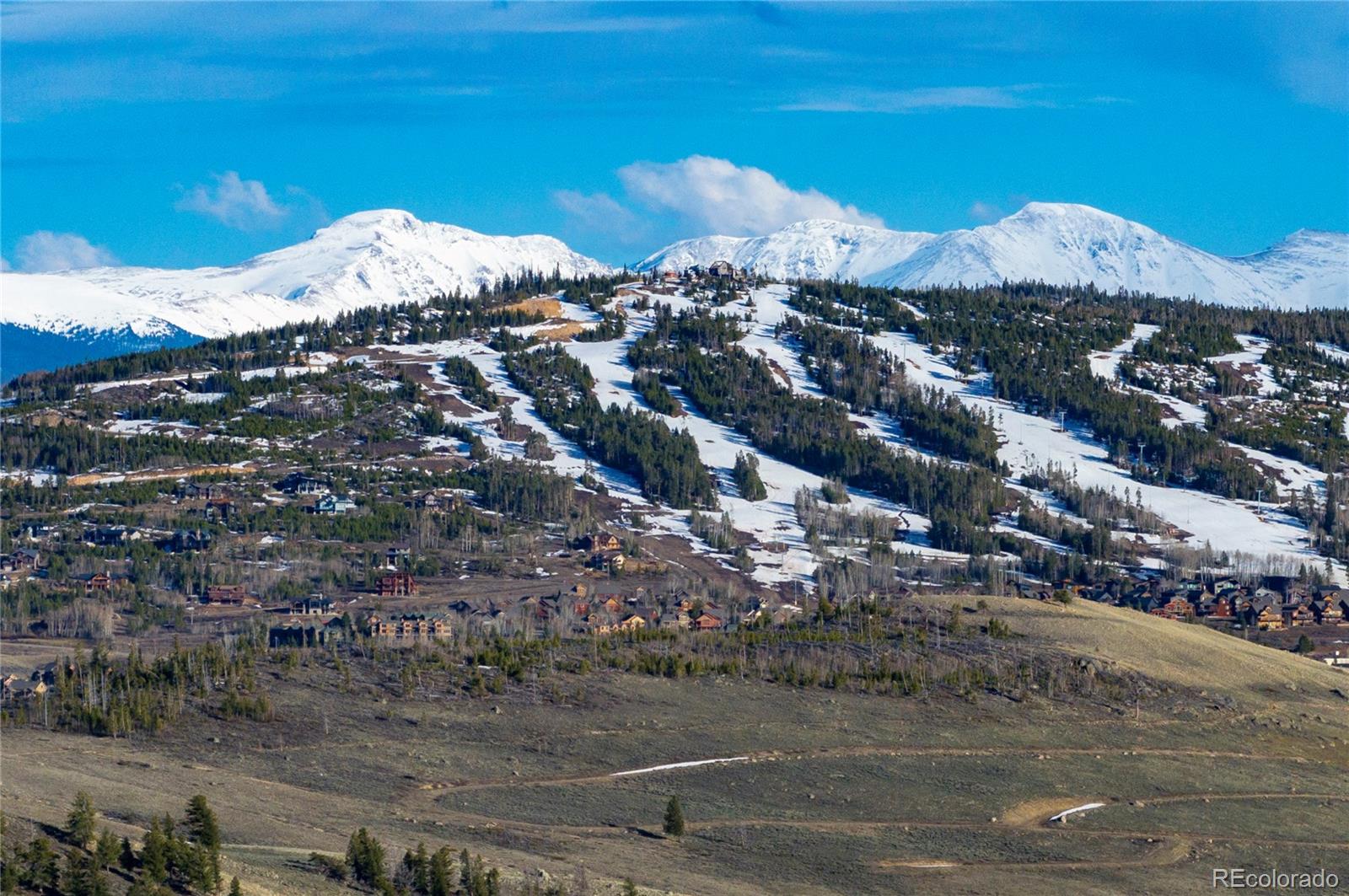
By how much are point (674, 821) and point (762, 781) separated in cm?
1247

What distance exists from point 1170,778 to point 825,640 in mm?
35368

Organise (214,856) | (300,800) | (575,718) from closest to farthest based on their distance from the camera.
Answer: (214,856), (300,800), (575,718)

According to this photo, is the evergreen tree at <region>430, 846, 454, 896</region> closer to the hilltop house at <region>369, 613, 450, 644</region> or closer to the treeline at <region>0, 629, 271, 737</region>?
the treeline at <region>0, 629, 271, 737</region>

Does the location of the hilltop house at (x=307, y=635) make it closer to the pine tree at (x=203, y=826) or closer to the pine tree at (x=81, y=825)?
the pine tree at (x=203, y=826)

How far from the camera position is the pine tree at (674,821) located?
84.0 meters

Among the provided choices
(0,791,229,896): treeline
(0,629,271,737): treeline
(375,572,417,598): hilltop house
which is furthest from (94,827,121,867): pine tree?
(375,572,417,598): hilltop house

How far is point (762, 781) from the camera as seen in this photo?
3777 inches

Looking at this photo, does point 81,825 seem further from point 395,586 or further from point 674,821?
point 395,586

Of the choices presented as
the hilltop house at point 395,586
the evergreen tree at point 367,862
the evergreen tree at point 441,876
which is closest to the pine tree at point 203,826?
the evergreen tree at point 367,862

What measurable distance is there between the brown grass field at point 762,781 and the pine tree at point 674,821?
2.01 feet

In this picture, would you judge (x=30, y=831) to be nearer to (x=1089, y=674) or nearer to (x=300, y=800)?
(x=300, y=800)

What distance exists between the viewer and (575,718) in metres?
108

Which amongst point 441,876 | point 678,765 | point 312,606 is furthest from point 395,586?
point 441,876

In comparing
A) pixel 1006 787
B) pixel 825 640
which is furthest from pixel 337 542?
pixel 1006 787
